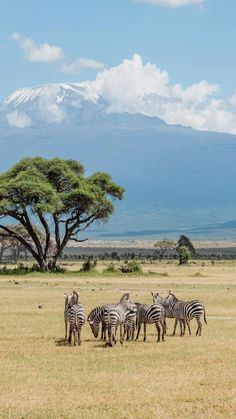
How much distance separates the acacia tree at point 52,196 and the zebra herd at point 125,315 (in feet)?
137

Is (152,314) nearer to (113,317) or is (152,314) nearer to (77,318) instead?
(113,317)

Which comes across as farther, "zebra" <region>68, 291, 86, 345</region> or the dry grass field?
"zebra" <region>68, 291, 86, 345</region>

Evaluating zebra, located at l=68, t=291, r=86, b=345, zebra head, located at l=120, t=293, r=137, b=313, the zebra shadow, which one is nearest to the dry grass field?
the zebra shadow

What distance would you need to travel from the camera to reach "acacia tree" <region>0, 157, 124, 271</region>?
2778 inches

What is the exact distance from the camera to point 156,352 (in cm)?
2377

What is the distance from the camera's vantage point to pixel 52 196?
232 ft

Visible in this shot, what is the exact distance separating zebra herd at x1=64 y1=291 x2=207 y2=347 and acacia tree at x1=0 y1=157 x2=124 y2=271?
137 feet

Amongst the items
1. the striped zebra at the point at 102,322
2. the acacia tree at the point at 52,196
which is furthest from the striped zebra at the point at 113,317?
the acacia tree at the point at 52,196

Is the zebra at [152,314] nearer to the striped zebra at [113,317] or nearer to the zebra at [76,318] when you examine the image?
the striped zebra at [113,317]

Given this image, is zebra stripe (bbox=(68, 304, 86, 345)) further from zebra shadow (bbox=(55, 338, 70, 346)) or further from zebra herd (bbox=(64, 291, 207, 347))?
zebra shadow (bbox=(55, 338, 70, 346))

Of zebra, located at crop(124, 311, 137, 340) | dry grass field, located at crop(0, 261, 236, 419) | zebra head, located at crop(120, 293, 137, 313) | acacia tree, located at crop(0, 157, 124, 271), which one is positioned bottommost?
dry grass field, located at crop(0, 261, 236, 419)

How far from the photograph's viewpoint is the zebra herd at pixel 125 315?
24.9m

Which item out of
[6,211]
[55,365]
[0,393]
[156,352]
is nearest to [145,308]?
[156,352]

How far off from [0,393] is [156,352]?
7195mm
